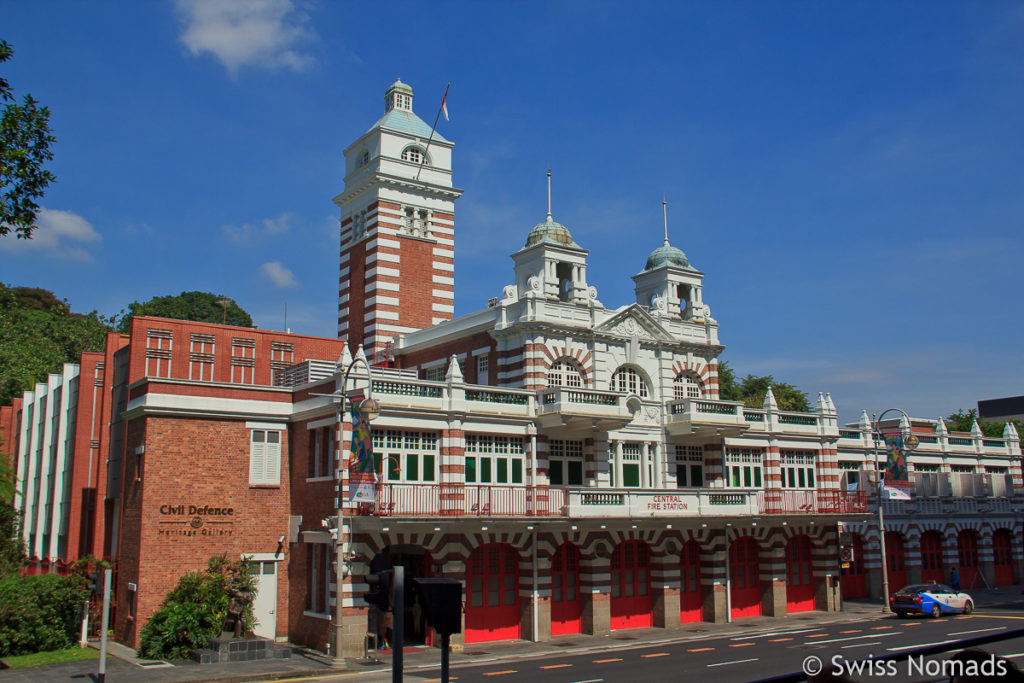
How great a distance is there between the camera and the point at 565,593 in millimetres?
34062

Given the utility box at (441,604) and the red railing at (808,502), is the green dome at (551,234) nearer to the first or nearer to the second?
the red railing at (808,502)

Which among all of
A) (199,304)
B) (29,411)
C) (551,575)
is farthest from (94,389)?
(199,304)

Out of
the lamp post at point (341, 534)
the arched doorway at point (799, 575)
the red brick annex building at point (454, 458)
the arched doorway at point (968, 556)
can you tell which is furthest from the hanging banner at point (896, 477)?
the lamp post at point (341, 534)

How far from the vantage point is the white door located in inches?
1249

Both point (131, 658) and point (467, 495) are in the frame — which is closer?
point (131, 658)

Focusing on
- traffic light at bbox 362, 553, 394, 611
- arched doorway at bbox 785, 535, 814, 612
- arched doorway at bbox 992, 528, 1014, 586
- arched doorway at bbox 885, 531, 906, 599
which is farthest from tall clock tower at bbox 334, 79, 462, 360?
arched doorway at bbox 992, 528, 1014, 586

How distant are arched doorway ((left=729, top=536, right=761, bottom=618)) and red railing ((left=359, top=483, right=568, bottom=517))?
10939 millimetres

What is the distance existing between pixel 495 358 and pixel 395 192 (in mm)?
12594

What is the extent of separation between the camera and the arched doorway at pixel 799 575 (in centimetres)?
4034

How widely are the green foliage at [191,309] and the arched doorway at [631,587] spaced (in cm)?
5937

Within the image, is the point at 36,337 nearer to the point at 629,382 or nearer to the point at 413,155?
the point at 413,155

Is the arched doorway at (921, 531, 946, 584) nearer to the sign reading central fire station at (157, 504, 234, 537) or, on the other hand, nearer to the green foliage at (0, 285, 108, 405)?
the sign reading central fire station at (157, 504, 234, 537)

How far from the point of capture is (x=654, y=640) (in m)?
32.3

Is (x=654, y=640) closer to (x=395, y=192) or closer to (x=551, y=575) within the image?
(x=551, y=575)
